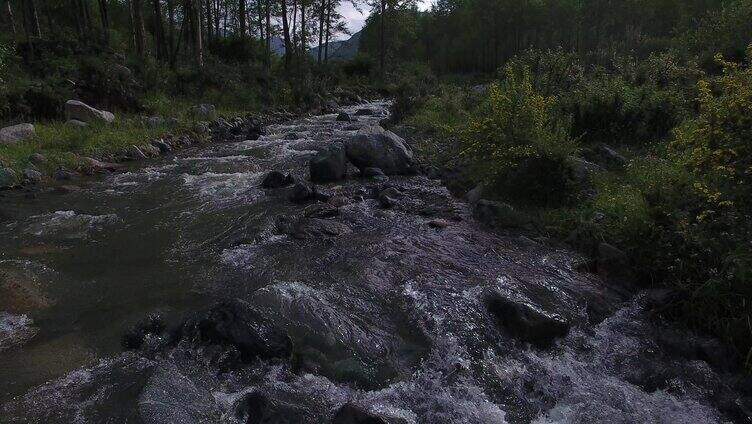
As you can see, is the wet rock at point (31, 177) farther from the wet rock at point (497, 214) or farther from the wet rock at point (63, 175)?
the wet rock at point (497, 214)

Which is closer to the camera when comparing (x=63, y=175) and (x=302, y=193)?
(x=302, y=193)

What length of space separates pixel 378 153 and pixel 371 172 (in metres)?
0.68

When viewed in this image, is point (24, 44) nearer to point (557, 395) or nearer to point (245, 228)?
point (245, 228)

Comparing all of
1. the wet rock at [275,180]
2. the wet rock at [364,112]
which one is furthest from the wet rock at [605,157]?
the wet rock at [364,112]

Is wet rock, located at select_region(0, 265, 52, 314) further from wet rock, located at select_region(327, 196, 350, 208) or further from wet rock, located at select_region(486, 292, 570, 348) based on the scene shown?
wet rock, located at select_region(486, 292, 570, 348)

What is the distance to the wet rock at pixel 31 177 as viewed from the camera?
1213 cm

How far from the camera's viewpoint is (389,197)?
1102 centimetres

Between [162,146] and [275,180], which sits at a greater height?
[275,180]

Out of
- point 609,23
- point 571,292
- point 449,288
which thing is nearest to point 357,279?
point 449,288

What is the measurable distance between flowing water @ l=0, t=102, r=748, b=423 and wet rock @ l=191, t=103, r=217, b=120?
39.0 feet

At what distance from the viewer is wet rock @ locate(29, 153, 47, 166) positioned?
13002mm

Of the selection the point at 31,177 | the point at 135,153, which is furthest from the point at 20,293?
the point at 135,153

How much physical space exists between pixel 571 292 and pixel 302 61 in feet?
125

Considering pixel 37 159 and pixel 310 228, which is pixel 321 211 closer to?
pixel 310 228
